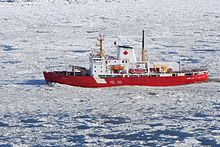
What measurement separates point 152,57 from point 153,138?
1138 centimetres

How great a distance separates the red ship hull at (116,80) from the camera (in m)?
16.3

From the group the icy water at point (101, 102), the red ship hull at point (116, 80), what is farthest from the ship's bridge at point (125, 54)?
the icy water at point (101, 102)

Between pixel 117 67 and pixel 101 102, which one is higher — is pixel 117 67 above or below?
above

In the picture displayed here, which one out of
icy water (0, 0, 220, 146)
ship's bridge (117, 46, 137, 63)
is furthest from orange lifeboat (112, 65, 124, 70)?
icy water (0, 0, 220, 146)

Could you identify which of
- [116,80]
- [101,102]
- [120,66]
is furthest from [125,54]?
[101,102]

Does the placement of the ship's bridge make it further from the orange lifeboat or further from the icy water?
the icy water

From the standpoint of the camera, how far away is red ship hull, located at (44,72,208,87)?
53.4 feet

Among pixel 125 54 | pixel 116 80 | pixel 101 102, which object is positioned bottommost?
pixel 101 102

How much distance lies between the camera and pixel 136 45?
26.2m

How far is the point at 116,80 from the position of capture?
53.5 feet

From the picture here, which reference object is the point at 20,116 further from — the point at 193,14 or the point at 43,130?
the point at 193,14

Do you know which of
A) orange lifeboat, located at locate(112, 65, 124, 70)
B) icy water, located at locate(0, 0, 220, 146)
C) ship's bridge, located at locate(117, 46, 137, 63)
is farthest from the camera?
ship's bridge, located at locate(117, 46, 137, 63)

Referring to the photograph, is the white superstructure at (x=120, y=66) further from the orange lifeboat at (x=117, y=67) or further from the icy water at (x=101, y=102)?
the icy water at (x=101, y=102)

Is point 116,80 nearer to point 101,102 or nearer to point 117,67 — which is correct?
point 117,67
